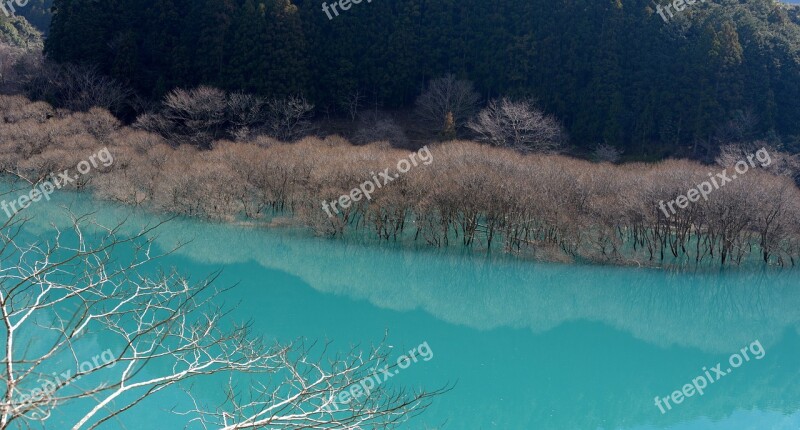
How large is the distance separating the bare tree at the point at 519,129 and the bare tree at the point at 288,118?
8532 millimetres

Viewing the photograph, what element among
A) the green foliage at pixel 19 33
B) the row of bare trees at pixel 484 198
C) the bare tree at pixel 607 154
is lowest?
the row of bare trees at pixel 484 198

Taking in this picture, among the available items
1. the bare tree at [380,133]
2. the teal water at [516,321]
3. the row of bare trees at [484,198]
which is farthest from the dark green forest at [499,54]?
the teal water at [516,321]

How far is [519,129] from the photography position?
32.5 m

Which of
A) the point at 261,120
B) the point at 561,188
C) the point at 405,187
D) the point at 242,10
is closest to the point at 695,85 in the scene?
the point at 561,188

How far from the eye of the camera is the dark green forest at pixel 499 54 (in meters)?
32.8

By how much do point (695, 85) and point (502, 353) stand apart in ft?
79.7

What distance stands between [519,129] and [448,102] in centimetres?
497

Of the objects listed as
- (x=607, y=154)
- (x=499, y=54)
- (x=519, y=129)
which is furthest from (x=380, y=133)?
(x=607, y=154)

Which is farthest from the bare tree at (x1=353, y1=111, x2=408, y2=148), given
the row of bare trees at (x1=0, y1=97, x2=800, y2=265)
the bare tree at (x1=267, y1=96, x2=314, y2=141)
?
the row of bare trees at (x1=0, y1=97, x2=800, y2=265)

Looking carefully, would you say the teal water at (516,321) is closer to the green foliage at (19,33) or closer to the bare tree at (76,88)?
the bare tree at (76,88)

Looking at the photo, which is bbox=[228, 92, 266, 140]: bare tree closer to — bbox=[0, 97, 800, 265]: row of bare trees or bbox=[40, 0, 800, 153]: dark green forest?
bbox=[40, 0, 800, 153]: dark green forest

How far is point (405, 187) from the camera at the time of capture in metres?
22.0

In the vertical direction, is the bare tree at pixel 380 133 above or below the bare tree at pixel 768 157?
above

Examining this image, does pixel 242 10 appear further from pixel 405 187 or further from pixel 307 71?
→ pixel 405 187
